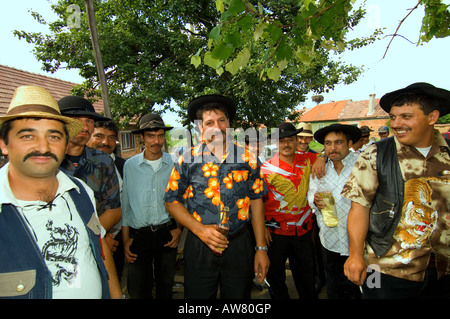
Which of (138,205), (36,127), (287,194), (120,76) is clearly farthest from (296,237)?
(120,76)

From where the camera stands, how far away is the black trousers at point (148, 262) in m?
3.04

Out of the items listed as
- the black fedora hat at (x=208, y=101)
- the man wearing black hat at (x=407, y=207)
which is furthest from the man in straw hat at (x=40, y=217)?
the man wearing black hat at (x=407, y=207)

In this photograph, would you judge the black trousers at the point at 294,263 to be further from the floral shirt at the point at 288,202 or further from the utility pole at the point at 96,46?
the utility pole at the point at 96,46

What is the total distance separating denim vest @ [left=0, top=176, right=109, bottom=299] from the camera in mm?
1282

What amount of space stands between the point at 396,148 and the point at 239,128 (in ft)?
28.6

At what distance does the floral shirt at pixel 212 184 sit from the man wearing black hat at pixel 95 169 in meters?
0.65

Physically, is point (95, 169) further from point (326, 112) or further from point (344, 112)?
point (326, 112)

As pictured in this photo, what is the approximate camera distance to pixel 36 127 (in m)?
1.47

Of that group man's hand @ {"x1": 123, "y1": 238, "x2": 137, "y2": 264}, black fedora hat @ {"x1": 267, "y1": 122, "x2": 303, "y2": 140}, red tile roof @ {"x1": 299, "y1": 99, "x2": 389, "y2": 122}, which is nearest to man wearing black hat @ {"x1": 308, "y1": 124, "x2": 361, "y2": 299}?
black fedora hat @ {"x1": 267, "y1": 122, "x2": 303, "y2": 140}

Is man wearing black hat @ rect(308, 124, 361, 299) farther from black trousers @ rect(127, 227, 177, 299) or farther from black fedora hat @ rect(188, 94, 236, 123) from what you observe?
black trousers @ rect(127, 227, 177, 299)

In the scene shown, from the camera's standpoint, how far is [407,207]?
1.94 meters

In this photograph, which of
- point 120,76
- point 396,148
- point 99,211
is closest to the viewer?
point 396,148

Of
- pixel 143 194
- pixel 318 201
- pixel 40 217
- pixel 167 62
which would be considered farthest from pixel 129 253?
pixel 167 62

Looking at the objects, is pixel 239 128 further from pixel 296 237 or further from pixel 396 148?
pixel 396 148
